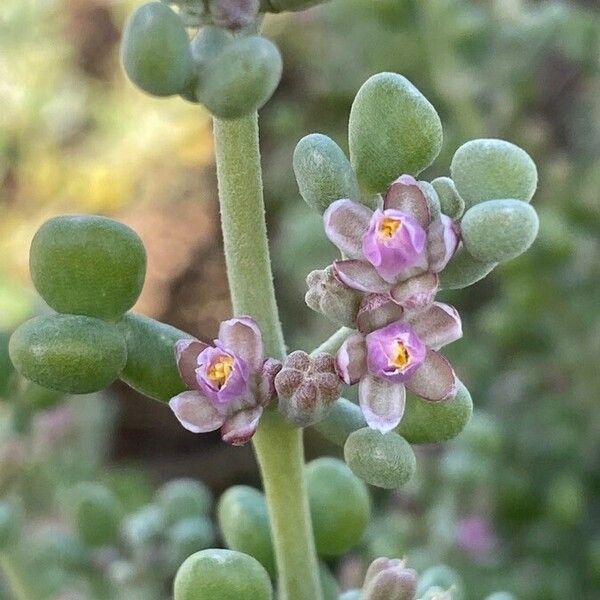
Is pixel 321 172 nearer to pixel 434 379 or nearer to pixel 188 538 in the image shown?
pixel 434 379

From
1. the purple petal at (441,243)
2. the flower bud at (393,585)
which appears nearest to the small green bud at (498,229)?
the purple petal at (441,243)

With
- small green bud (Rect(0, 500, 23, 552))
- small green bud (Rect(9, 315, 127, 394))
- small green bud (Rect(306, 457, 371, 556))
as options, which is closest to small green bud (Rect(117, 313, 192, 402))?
small green bud (Rect(9, 315, 127, 394))

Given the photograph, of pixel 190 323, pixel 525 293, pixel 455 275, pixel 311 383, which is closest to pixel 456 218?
pixel 455 275

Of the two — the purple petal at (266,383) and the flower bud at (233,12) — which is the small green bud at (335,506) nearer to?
the purple petal at (266,383)

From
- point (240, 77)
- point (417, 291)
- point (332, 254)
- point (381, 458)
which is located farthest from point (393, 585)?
point (332, 254)

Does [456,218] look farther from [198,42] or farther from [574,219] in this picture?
[574,219]

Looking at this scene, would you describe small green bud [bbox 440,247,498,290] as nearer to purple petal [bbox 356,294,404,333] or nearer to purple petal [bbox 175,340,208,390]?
purple petal [bbox 356,294,404,333]

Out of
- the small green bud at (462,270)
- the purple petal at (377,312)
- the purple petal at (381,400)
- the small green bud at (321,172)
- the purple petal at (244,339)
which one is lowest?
the purple petal at (381,400)
